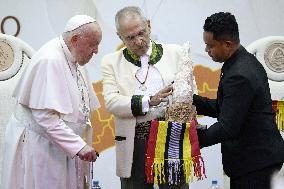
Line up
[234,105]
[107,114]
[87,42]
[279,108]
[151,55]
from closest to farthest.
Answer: [234,105] → [87,42] → [151,55] → [279,108] → [107,114]

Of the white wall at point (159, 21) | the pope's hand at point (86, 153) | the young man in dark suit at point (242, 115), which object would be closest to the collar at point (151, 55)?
the young man in dark suit at point (242, 115)

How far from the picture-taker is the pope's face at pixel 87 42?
2.80 m

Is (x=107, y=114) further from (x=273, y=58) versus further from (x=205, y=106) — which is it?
(x=205, y=106)

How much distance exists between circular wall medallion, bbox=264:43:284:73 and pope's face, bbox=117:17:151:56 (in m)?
1.32

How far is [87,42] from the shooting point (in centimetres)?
281

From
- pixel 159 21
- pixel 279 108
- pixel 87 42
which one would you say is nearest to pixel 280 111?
pixel 279 108

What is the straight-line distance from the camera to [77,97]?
113 inches

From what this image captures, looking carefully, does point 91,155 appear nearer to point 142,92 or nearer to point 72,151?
point 72,151

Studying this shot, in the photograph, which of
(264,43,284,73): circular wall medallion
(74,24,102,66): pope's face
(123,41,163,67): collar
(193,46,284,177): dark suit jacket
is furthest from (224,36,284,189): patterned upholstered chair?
(74,24,102,66): pope's face

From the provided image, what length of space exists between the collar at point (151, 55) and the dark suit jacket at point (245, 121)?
70 centimetres

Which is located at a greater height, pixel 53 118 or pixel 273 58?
pixel 273 58

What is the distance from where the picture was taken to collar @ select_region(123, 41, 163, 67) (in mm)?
3242

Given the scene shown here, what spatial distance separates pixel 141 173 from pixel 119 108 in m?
0.45

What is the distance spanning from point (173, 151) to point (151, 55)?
0.79 m
